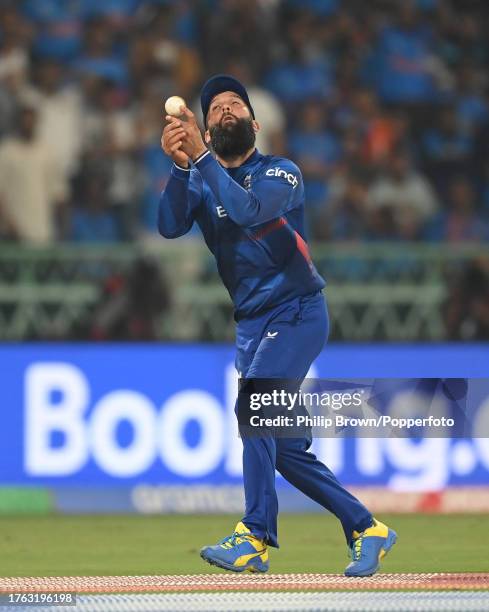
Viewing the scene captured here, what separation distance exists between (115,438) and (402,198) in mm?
4368

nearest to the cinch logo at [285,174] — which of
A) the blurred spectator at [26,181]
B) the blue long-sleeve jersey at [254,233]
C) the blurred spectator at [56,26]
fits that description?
the blue long-sleeve jersey at [254,233]

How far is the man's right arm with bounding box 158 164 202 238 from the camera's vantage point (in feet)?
23.9

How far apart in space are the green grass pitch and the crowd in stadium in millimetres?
3276

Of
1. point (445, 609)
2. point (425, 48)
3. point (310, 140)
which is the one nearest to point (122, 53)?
point (310, 140)

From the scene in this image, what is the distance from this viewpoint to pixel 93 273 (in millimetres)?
12906

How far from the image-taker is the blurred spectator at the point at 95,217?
44.7 ft

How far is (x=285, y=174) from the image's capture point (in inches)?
283

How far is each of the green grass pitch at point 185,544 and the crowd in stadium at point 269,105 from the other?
3.28 m

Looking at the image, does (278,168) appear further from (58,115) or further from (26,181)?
(58,115)

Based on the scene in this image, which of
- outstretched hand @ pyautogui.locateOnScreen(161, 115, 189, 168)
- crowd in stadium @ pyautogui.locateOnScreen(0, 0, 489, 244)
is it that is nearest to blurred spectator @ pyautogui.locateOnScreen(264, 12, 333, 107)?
crowd in stadium @ pyautogui.locateOnScreen(0, 0, 489, 244)

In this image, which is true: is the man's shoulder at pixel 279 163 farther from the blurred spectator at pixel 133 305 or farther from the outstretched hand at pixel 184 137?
the blurred spectator at pixel 133 305

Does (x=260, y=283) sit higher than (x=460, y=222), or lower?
higher

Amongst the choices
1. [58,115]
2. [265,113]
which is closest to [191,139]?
[58,115]

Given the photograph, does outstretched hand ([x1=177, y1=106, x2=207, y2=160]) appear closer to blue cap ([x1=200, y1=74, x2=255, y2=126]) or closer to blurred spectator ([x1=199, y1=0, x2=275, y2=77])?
blue cap ([x1=200, y1=74, x2=255, y2=126])
